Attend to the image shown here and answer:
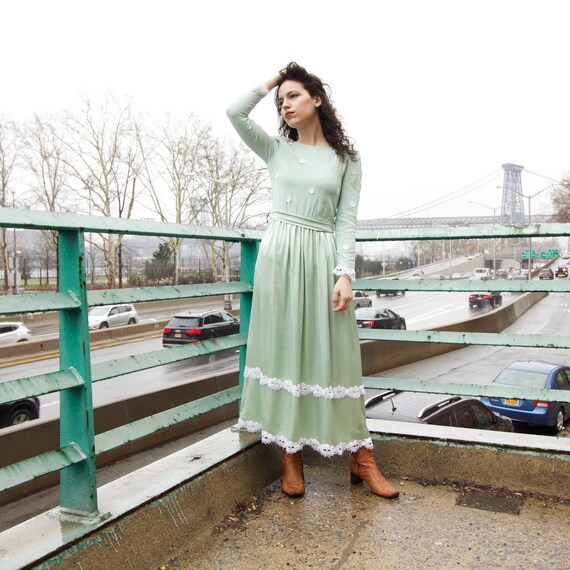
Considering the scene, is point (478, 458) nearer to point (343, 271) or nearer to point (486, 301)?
point (343, 271)

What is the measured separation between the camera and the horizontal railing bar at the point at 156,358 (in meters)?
2.22

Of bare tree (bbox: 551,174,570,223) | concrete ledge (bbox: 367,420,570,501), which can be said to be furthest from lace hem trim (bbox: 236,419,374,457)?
bare tree (bbox: 551,174,570,223)

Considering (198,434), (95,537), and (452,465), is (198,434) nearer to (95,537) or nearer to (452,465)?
(452,465)

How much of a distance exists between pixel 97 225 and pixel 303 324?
1.10 m

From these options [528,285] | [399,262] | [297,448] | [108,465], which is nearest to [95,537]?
[297,448]

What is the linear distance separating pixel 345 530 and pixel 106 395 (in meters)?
13.3

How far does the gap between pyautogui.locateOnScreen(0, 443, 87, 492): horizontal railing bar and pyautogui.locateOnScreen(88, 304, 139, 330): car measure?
26.7 metres

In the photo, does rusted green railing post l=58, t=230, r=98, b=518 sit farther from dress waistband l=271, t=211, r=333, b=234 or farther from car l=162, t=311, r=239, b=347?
car l=162, t=311, r=239, b=347

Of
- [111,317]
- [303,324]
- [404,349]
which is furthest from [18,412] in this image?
[111,317]

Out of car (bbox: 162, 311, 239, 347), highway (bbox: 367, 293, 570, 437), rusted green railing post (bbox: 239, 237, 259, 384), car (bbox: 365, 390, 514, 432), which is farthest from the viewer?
car (bbox: 162, 311, 239, 347)

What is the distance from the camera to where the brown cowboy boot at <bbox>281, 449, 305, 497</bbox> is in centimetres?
287

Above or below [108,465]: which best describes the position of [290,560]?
above

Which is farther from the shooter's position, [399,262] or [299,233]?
[399,262]

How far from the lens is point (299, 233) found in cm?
285
